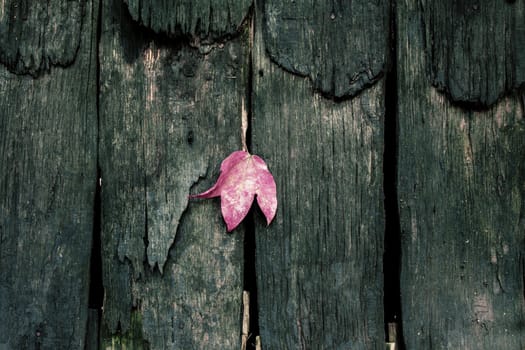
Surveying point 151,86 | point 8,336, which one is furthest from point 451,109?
point 8,336

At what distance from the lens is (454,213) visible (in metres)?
1.66

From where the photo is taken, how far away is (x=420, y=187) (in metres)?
1.66

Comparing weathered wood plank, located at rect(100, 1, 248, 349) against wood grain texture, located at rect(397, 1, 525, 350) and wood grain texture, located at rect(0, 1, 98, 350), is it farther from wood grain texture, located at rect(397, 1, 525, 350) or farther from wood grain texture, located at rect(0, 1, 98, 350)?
wood grain texture, located at rect(397, 1, 525, 350)

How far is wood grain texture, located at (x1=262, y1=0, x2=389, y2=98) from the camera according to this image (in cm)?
165

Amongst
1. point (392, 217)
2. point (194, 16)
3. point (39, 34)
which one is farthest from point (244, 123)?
point (39, 34)

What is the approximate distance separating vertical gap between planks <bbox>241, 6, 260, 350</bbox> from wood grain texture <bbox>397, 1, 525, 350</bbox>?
1.19ft

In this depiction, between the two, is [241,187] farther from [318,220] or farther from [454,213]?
[454,213]

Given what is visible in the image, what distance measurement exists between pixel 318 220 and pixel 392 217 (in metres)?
0.20

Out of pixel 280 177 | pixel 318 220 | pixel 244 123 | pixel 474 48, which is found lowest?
pixel 318 220

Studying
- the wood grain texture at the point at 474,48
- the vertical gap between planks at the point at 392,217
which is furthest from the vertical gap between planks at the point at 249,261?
the wood grain texture at the point at 474,48

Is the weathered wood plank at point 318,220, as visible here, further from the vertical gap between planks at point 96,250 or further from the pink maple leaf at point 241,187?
the vertical gap between planks at point 96,250

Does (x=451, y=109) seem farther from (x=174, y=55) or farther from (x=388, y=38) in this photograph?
(x=174, y=55)

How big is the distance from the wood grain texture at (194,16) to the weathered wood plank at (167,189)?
0.11 ft

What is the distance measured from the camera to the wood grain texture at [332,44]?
1.65m
